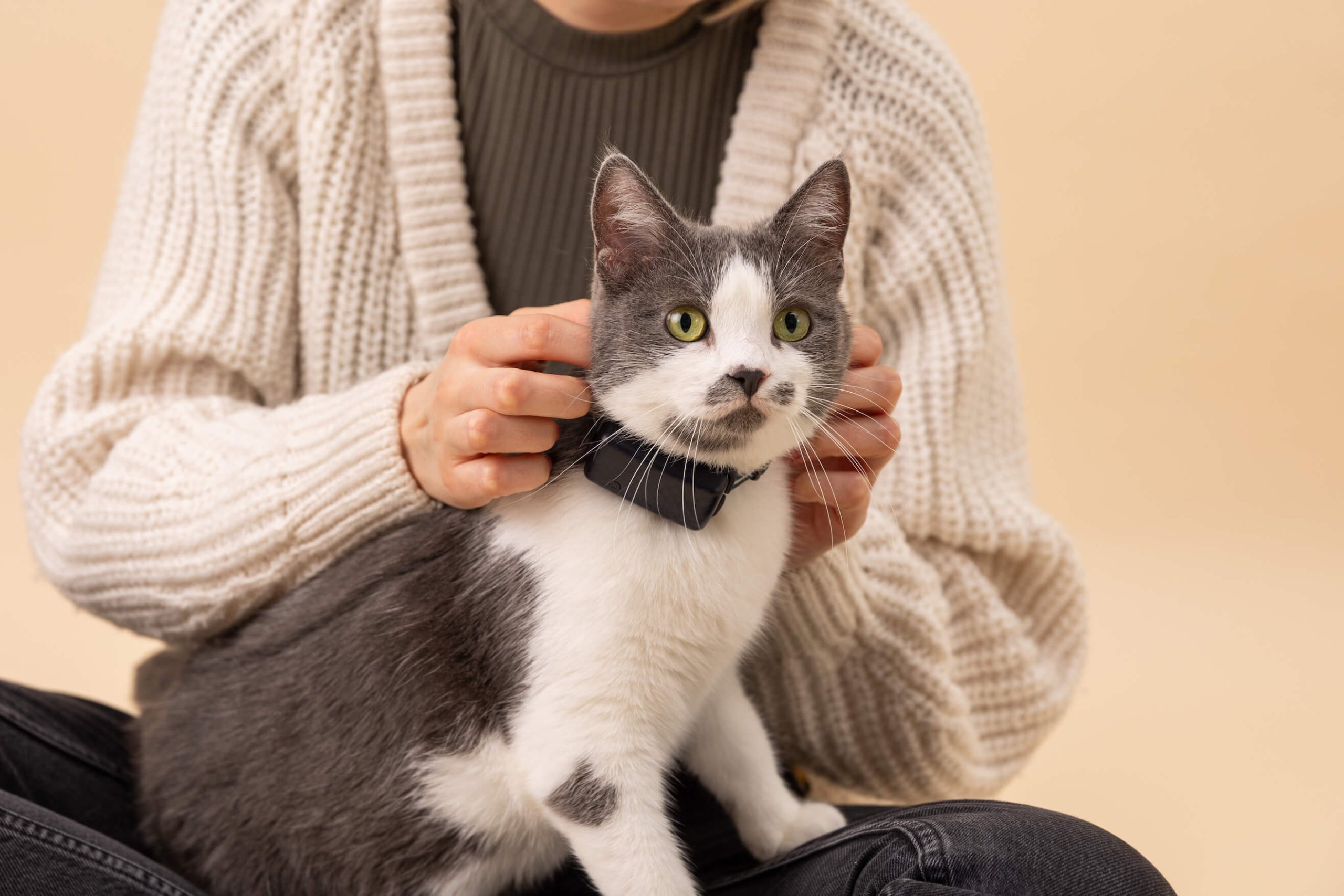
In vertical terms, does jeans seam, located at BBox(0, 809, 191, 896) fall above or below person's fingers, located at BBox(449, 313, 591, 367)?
below

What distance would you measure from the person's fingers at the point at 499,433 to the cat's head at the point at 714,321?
0.05 metres

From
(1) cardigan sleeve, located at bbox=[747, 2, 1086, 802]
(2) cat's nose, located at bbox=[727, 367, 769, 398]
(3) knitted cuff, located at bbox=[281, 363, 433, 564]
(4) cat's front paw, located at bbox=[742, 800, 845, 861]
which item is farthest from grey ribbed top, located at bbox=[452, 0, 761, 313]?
(4) cat's front paw, located at bbox=[742, 800, 845, 861]

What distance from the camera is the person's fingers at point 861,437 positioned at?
92cm

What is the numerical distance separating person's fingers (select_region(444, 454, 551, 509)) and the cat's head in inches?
2.8

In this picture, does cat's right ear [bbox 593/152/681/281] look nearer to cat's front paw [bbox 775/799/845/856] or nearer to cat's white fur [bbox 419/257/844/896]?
cat's white fur [bbox 419/257/844/896]

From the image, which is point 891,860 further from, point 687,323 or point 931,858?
point 687,323

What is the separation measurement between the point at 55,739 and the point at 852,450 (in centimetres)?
86

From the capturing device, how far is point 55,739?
1040mm

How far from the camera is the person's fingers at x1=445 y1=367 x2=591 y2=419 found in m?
0.77

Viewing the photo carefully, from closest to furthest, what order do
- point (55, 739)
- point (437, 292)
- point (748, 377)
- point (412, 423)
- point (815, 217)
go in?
1. point (748, 377)
2. point (815, 217)
3. point (412, 423)
4. point (55, 739)
5. point (437, 292)

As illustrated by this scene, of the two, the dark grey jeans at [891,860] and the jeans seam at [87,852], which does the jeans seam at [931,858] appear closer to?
the dark grey jeans at [891,860]

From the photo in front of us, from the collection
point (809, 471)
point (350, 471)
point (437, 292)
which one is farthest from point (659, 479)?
point (437, 292)

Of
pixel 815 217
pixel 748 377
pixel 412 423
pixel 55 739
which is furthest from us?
pixel 55 739

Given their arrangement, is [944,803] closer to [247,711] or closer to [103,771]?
[247,711]
